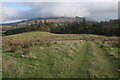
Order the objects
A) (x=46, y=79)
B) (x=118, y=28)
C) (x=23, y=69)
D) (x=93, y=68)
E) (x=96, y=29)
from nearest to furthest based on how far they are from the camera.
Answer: (x=46, y=79) → (x=23, y=69) → (x=93, y=68) → (x=118, y=28) → (x=96, y=29)

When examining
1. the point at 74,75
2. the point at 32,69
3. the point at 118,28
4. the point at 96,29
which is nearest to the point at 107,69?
the point at 74,75

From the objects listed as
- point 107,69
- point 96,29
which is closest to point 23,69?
point 107,69

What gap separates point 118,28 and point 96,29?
1425 cm

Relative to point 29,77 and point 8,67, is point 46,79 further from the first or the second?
point 8,67

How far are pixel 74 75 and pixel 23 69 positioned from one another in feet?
12.1

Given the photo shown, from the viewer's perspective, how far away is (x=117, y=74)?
830 cm

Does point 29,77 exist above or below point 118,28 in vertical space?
below

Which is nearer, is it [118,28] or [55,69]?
[55,69]

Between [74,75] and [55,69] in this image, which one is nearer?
[74,75]

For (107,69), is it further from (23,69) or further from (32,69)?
(23,69)

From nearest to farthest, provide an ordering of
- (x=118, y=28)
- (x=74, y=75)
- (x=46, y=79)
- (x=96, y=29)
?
(x=46, y=79) → (x=74, y=75) → (x=118, y=28) → (x=96, y=29)

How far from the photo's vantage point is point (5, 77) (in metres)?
7.44

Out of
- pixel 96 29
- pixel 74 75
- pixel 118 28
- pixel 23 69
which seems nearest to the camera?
pixel 74 75

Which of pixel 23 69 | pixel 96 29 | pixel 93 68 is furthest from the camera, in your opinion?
pixel 96 29
